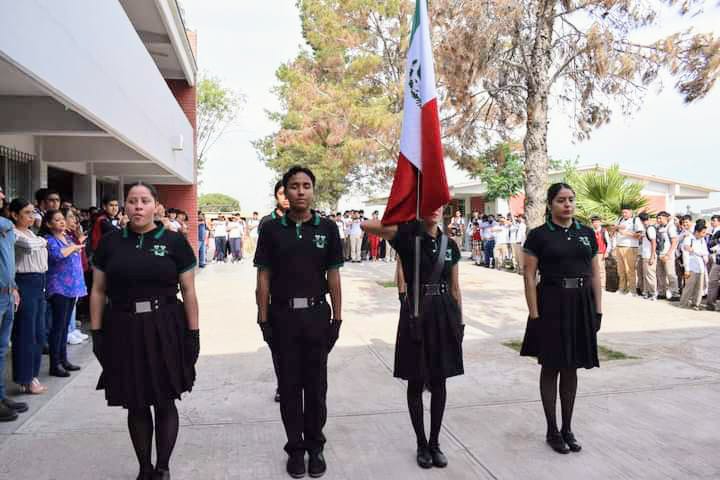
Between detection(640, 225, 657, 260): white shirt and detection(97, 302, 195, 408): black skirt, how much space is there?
10.3 meters

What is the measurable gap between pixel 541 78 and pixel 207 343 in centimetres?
545

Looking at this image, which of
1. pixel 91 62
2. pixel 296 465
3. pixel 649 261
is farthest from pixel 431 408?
pixel 649 261

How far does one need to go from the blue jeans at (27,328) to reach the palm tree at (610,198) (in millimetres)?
11449

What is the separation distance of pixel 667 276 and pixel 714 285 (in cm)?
139

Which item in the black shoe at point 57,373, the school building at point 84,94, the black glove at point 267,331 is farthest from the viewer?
the black shoe at point 57,373

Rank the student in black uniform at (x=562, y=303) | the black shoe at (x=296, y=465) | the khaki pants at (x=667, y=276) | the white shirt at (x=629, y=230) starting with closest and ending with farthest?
the black shoe at (x=296, y=465)
the student in black uniform at (x=562, y=303)
the khaki pants at (x=667, y=276)
the white shirt at (x=629, y=230)

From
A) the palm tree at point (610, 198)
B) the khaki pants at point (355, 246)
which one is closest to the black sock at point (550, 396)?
the palm tree at point (610, 198)

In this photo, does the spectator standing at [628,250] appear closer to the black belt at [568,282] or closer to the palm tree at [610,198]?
the palm tree at [610,198]

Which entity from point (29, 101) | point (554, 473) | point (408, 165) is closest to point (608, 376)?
point (554, 473)

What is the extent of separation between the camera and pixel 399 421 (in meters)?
4.64

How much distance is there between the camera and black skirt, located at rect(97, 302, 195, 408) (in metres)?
3.33

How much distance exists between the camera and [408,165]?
423 cm

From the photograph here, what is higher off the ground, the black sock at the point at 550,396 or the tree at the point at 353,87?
the tree at the point at 353,87

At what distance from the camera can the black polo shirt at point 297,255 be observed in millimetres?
3656
